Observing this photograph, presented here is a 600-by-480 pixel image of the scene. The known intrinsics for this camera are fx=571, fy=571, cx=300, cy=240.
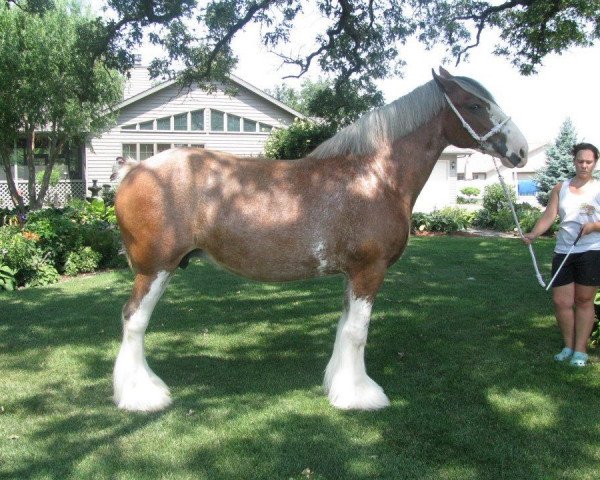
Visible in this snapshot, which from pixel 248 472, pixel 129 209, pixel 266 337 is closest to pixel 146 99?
pixel 266 337

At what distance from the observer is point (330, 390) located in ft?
14.6

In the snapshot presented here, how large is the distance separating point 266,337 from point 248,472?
3153 millimetres

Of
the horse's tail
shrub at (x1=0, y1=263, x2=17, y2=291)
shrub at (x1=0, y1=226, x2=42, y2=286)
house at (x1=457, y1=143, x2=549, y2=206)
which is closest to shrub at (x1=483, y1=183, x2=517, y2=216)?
shrub at (x1=0, y1=226, x2=42, y2=286)

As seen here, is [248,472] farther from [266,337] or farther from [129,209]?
[266,337]

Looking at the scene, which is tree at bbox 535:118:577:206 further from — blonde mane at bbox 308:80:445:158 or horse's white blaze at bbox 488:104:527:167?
blonde mane at bbox 308:80:445:158

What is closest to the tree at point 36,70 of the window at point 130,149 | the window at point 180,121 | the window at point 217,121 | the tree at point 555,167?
the window at point 130,149

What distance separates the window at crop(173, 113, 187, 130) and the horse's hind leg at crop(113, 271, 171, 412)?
20590 mm

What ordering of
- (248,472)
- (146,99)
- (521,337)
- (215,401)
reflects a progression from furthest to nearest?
(146,99), (521,337), (215,401), (248,472)

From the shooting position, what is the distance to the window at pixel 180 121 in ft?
78.3

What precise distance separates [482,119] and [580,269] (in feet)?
5.85

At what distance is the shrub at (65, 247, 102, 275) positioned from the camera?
1127 centimetres

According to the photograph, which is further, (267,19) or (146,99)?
(146,99)

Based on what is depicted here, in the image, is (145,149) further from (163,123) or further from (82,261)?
(82,261)

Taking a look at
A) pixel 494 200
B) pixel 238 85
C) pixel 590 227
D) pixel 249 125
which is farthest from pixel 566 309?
pixel 249 125
